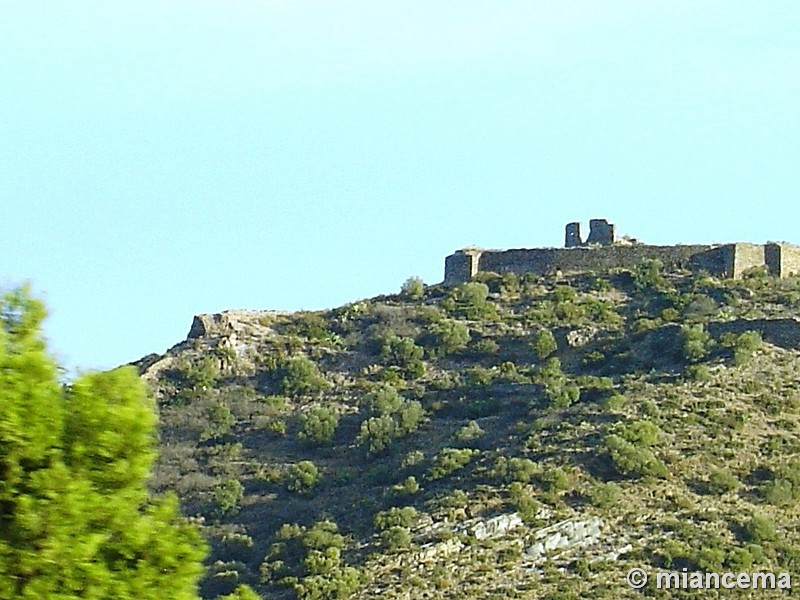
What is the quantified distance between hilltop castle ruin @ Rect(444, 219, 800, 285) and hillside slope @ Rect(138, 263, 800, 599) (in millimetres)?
527

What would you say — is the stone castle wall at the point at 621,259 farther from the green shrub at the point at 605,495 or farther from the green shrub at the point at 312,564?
the green shrub at the point at 312,564

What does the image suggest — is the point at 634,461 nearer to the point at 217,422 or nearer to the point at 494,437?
the point at 494,437

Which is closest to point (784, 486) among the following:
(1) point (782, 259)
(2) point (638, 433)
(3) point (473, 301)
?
(2) point (638, 433)

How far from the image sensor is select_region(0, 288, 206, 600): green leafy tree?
40.3 feet

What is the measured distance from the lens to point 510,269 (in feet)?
167

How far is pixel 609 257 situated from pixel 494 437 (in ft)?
36.5

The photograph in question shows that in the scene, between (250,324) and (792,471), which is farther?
(250,324)

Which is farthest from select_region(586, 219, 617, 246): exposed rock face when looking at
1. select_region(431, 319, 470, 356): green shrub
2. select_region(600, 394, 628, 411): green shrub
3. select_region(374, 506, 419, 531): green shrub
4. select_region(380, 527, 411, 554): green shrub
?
select_region(380, 527, 411, 554): green shrub

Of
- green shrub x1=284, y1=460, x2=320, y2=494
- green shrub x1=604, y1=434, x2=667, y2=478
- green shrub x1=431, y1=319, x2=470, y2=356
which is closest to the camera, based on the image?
green shrub x1=604, y1=434, x2=667, y2=478

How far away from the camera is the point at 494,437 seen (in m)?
40.2

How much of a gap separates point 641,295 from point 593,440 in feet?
34.3

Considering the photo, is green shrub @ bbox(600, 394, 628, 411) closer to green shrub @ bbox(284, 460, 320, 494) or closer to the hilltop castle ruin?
green shrub @ bbox(284, 460, 320, 494)

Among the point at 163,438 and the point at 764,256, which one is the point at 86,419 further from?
the point at 764,256

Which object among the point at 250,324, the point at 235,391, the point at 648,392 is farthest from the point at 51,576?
the point at 250,324
